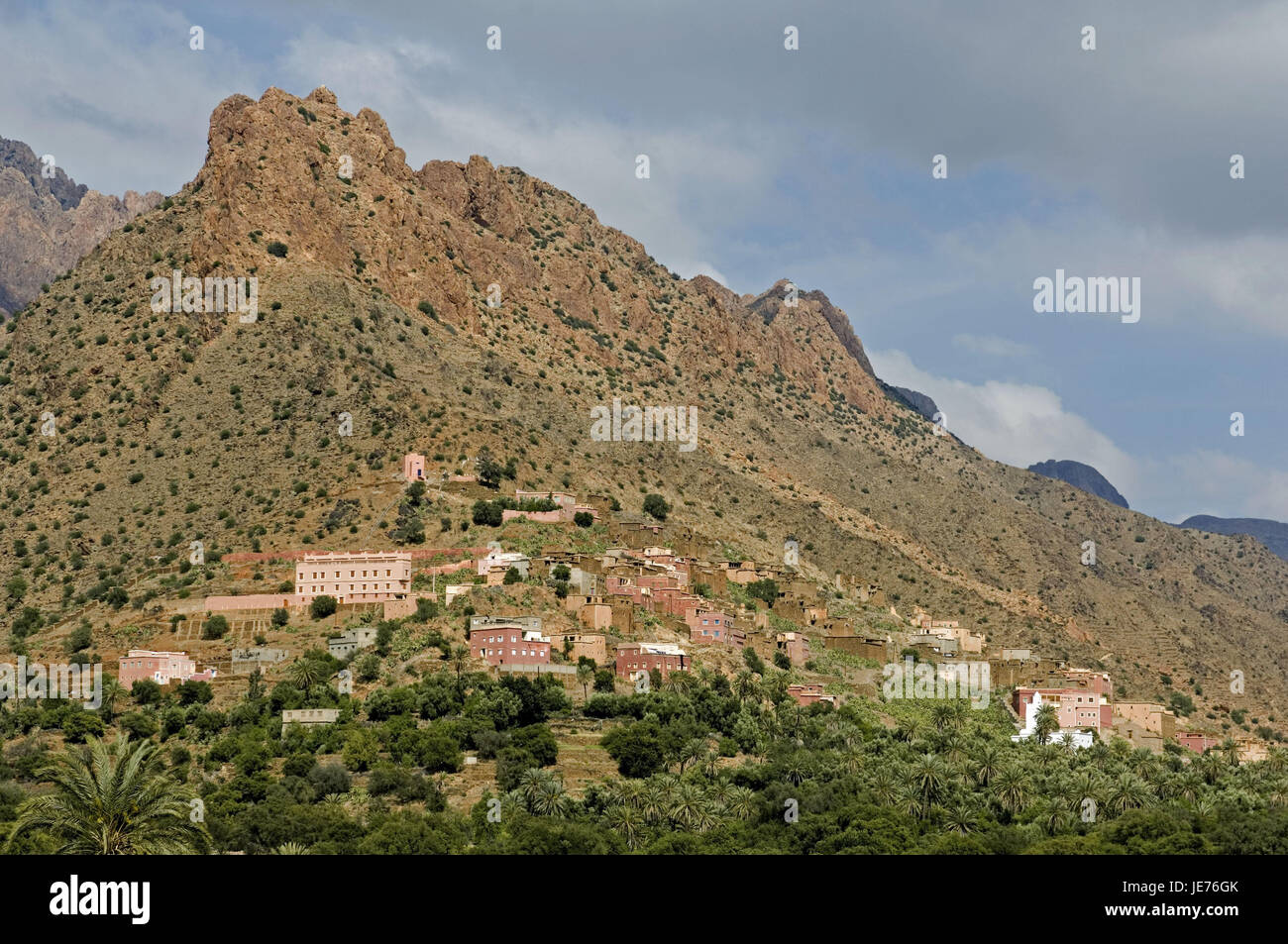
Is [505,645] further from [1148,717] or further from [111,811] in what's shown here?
[111,811]

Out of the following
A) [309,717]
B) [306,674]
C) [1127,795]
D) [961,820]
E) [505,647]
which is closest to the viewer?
[961,820]

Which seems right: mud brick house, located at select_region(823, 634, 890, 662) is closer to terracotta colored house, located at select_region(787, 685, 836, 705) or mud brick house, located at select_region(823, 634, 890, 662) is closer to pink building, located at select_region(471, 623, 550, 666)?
terracotta colored house, located at select_region(787, 685, 836, 705)

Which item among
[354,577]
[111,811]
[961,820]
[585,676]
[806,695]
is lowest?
[961,820]

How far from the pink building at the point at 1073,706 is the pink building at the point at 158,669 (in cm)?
4112

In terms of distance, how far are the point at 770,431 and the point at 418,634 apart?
91483 millimetres

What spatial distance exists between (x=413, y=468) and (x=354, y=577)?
1433 centimetres

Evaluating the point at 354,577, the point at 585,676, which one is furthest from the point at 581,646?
the point at 354,577

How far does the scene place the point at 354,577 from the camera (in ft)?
275

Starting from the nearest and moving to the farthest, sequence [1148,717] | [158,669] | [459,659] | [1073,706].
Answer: [158,669], [459,659], [1073,706], [1148,717]

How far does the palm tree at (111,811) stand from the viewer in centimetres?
3192

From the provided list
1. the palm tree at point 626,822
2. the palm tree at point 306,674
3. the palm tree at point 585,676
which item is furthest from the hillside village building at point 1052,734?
the palm tree at point 306,674

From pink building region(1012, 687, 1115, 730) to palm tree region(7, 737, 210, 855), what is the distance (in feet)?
202

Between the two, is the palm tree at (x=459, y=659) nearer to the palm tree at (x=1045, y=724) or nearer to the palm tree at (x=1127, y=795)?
the palm tree at (x=1045, y=724)

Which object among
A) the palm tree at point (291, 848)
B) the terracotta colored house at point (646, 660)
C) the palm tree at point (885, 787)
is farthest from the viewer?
the terracotta colored house at point (646, 660)
